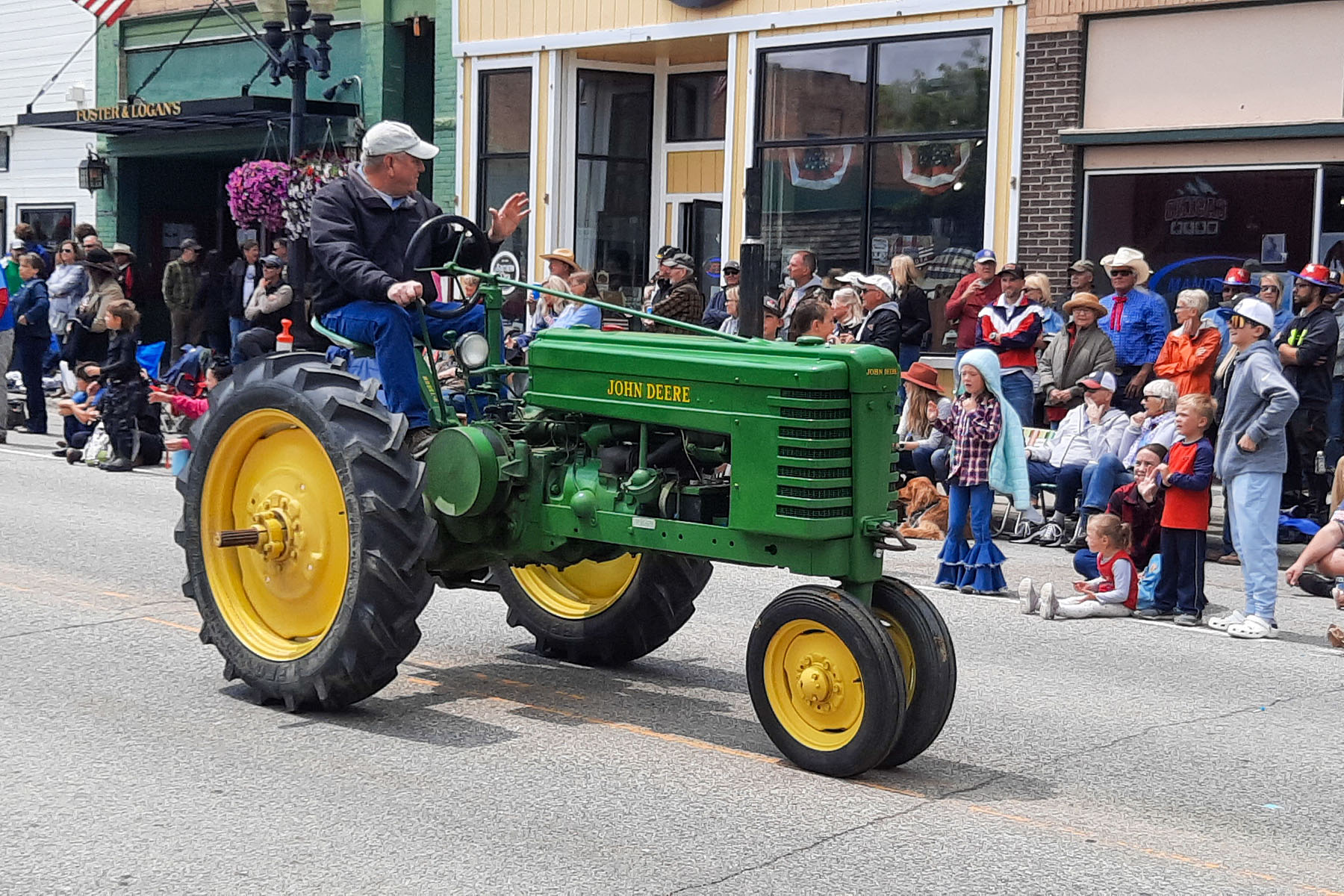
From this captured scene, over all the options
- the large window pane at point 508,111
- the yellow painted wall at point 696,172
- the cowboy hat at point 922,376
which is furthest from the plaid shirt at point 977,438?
the large window pane at point 508,111

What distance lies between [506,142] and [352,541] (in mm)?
16394

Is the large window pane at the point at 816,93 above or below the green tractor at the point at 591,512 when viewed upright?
above

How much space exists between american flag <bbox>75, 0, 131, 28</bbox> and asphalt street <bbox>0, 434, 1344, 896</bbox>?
58.9ft

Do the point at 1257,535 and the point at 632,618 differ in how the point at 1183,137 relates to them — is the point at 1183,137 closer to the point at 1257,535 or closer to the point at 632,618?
the point at 1257,535

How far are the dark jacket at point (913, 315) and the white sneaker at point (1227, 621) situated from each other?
5.24m

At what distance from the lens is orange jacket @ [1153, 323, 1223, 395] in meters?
12.6

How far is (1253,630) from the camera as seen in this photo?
984 centimetres

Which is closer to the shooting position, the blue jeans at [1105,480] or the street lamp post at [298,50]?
the blue jeans at [1105,480]

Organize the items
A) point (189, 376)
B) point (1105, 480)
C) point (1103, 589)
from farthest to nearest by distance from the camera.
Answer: point (189, 376) < point (1105, 480) < point (1103, 589)

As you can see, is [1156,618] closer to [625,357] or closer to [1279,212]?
[625,357]

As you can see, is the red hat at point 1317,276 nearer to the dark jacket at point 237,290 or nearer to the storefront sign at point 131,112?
the dark jacket at point 237,290

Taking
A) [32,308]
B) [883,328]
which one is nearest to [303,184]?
[32,308]

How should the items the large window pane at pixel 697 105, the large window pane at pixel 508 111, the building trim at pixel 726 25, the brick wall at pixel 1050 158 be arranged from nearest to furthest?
the brick wall at pixel 1050 158, the building trim at pixel 726 25, the large window pane at pixel 697 105, the large window pane at pixel 508 111

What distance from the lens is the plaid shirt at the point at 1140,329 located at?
1422cm
